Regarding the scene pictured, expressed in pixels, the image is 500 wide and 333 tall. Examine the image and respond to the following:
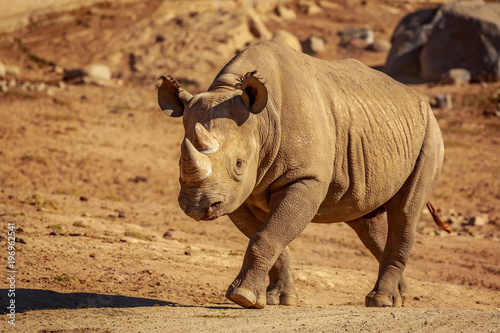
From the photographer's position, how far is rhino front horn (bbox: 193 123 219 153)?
552 cm

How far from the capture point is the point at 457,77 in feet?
72.4

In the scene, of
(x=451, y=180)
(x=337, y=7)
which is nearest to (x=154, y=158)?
(x=451, y=180)

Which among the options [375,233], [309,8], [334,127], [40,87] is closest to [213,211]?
[334,127]

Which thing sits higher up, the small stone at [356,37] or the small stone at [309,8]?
the small stone at [309,8]

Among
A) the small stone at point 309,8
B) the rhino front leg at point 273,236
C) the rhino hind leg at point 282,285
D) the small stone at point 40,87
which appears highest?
the small stone at point 309,8

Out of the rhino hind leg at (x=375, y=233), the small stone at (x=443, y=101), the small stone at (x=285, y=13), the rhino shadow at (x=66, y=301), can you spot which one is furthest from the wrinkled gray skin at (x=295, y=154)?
the small stone at (x=285, y=13)

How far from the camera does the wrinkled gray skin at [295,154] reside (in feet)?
19.0

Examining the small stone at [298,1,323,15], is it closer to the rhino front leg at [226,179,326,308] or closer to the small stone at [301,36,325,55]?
the small stone at [301,36,325,55]

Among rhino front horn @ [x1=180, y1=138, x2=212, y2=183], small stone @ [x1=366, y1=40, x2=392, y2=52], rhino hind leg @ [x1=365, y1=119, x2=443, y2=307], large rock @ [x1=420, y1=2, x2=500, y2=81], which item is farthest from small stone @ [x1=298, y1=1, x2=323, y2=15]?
rhino front horn @ [x1=180, y1=138, x2=212, y2=183]

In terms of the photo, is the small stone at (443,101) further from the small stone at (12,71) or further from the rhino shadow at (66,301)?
the rhino shadow at (66,301)

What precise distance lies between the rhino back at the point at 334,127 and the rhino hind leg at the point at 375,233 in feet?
3.00

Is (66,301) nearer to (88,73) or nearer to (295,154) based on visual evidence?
(295,154)

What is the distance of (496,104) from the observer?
810 inches

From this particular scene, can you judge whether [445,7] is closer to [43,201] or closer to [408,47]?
[408,47]
